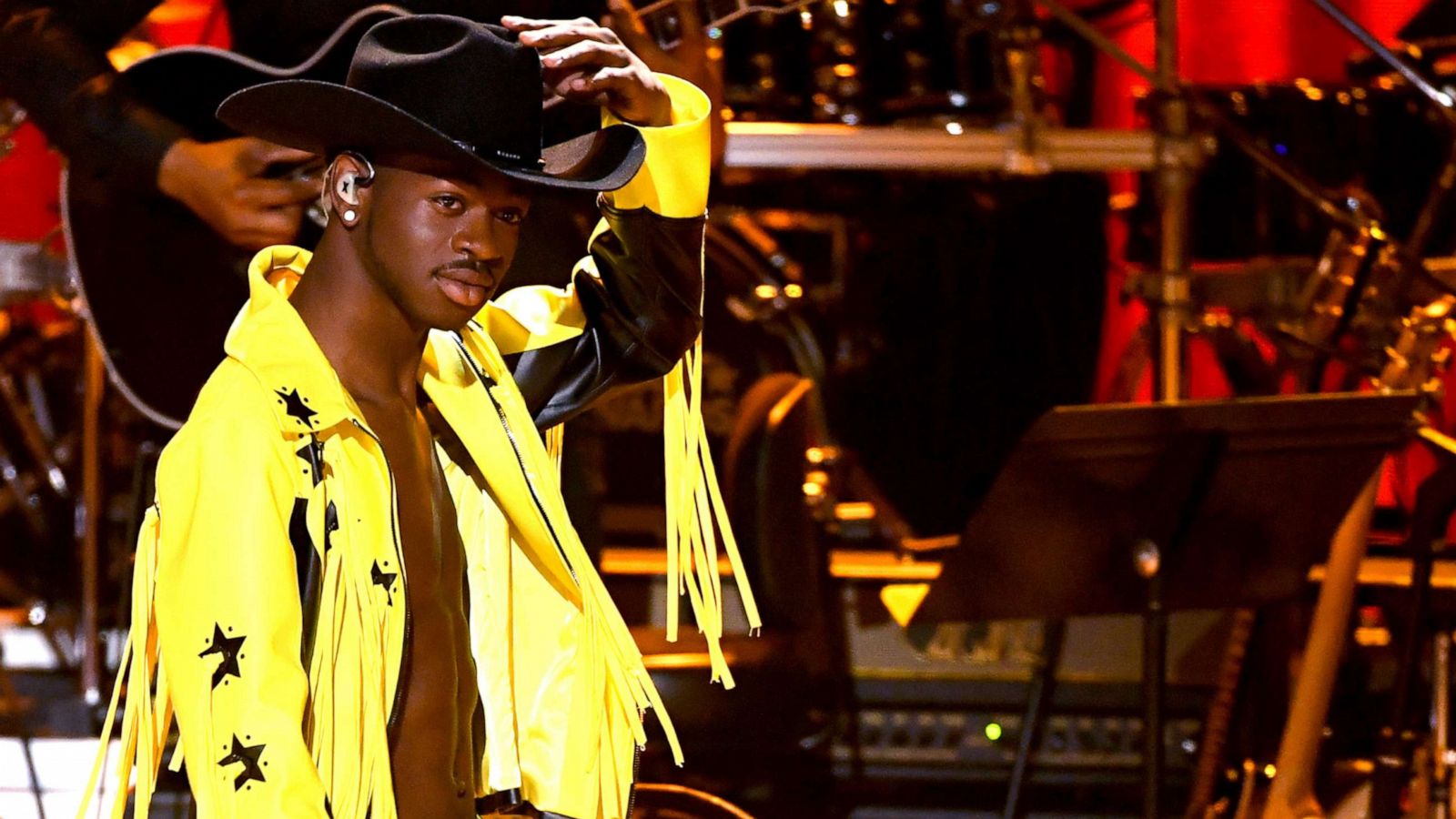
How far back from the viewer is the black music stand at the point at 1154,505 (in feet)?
9.31

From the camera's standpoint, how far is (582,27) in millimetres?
1960

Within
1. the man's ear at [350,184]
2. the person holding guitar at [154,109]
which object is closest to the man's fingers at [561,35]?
the man's ear at [350,184]

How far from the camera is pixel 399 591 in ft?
5.87

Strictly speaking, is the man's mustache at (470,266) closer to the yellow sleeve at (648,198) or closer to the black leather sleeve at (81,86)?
the yellow sleeve at (648,198)

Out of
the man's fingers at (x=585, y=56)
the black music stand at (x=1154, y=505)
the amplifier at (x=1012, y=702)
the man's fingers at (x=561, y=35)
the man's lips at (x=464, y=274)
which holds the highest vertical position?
the man's fingers at (x=561, y=35)

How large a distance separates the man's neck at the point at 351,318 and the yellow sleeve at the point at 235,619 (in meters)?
0.17

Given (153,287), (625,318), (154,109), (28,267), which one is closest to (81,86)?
(154,109)

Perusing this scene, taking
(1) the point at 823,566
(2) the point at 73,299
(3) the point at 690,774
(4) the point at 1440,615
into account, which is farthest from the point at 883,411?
(2) the point at 73,299

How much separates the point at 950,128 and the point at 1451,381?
2173 mm

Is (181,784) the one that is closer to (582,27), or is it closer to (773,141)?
(773,141)

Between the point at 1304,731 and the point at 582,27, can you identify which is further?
the point at 1304,731

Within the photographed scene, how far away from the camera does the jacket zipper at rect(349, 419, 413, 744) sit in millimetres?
1788

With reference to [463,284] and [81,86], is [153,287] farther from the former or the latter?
[463,284]

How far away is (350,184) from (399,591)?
404 mm
